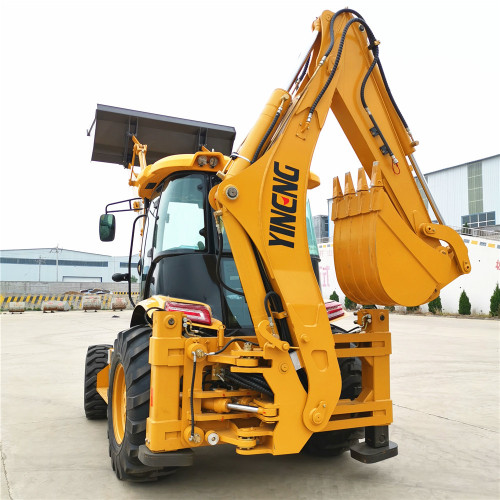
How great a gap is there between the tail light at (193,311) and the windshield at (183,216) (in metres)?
0.55

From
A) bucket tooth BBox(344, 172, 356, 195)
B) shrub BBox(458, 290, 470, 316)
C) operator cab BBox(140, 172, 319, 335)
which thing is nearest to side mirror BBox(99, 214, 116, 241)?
operator cab BBox(140, 172, 319, 335)

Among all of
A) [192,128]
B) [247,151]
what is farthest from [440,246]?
[192,128]

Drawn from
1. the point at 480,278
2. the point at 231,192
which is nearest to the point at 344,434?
the point at 231,192

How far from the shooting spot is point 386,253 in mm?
3238

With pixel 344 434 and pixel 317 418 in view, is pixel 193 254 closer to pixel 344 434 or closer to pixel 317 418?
pixel 317 418

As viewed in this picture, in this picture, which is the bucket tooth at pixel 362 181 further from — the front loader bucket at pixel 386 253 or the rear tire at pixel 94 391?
the rear tire at pixel 94 391

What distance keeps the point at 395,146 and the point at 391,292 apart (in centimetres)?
110

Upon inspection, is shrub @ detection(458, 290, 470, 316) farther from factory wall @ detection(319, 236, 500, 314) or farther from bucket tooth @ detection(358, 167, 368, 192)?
bucket tooth @ detection(358, 167, 368, 192)

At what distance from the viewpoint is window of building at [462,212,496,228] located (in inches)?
1302

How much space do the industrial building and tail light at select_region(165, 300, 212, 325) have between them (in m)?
70.3

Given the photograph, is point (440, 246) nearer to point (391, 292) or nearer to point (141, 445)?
point (391, 292)

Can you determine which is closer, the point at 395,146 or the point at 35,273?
the point at 395,146

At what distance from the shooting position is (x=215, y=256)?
3730 mm

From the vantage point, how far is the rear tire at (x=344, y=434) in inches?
142
